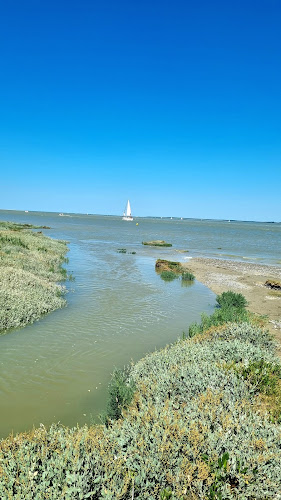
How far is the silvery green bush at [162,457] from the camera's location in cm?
389

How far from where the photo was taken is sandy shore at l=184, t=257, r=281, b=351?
1712 cm

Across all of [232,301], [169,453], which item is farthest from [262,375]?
[232,301]

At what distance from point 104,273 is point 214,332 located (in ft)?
57.9

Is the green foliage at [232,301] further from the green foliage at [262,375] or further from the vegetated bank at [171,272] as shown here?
the green foliage at [262,375]

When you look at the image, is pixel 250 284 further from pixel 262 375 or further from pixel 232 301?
pixel 262 375

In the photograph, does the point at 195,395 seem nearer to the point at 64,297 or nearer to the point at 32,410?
the point at 32,410

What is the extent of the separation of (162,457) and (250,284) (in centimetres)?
2282

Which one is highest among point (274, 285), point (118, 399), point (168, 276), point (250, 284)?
point (168, 276)

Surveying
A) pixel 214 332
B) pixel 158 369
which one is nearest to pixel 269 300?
pixel 214 332

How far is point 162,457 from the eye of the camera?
14.4ft

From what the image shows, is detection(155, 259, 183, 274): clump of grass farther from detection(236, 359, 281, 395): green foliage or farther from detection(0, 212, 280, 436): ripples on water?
detection(236, 359, 281, 395): green foliage

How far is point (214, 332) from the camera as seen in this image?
34.8 feet

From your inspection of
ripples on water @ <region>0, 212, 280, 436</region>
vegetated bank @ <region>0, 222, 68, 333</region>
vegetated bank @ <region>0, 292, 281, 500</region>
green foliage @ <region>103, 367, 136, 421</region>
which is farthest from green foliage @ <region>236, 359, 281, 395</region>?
vegetated bank @ <region>0, 222, 68, 333</region>

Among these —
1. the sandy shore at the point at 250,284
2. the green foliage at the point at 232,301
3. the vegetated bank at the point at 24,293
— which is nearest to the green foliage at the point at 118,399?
the vegetated bank at the point at 24,293
